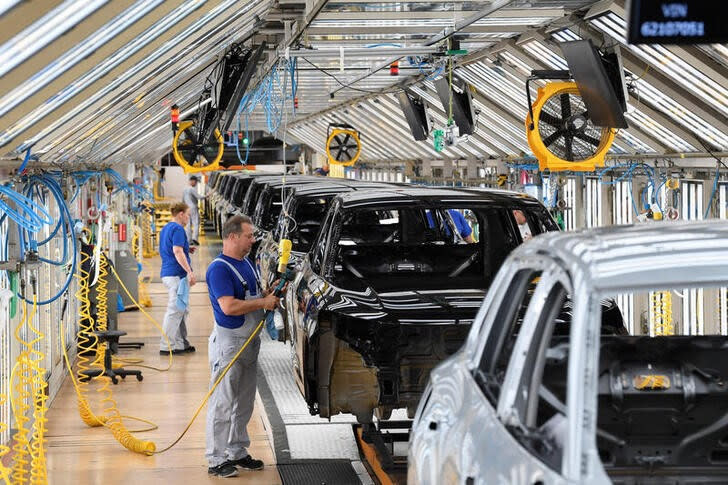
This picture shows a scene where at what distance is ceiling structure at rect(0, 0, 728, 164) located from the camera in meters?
4.92

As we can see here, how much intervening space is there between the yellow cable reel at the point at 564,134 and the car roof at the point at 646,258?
17.7 ft

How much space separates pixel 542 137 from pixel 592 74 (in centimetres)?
75

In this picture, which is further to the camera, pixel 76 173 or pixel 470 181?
pixel 470 181

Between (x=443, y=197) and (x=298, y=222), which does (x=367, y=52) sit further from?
(x=443, y=197)

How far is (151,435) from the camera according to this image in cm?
893

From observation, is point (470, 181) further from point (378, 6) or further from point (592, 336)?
point (592, 336)

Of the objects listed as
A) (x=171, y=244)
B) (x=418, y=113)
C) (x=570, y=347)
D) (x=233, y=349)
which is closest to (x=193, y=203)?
(x=418, y=113)

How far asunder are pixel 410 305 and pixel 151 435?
10.3 feet

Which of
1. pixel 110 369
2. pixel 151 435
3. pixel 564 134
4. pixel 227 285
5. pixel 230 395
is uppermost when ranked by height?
pixel 564 134

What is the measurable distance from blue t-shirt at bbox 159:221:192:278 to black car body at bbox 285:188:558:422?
458 centimetres

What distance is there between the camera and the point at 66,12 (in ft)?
14.4

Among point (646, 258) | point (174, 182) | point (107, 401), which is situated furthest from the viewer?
point (174, 182)

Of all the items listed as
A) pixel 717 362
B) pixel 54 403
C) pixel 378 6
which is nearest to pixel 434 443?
pixel 717 362

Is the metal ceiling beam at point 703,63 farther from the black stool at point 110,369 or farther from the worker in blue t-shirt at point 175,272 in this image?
the worker in blue t-shirt at point 175,272
